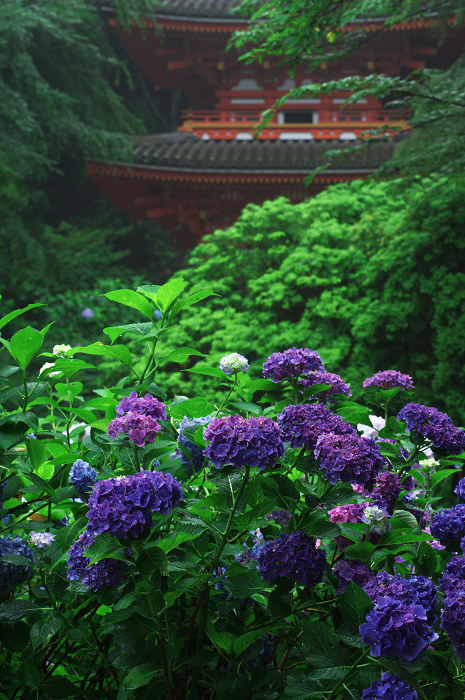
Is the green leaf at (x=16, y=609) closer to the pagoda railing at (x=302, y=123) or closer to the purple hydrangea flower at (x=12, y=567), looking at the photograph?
the purple hydrangea flower at (x=12, y=567)

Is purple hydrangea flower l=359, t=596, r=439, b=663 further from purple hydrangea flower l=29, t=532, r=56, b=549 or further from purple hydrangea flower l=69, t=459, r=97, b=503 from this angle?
purple hydrangea flower l=29, t=532, r=56, b=549

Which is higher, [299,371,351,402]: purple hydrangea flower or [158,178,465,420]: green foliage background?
[299,371,351,402]: purple hydrangea flower

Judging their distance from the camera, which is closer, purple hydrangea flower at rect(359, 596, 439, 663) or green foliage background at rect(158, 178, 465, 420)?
purple hydrangea flower at rect(359, 596, 439, 663)

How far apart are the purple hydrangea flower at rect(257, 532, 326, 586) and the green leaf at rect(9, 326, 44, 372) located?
0.39 metres

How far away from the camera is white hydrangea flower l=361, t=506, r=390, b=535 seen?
0.78 meters

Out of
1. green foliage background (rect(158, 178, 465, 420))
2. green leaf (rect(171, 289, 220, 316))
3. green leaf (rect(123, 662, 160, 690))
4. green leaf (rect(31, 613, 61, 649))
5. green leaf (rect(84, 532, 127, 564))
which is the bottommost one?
green foliage background (rect(158, 178, 465, 420))

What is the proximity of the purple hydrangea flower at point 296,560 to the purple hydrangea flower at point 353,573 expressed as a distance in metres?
0.03

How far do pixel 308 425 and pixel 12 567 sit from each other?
0.44m

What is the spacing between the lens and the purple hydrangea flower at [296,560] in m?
0.73

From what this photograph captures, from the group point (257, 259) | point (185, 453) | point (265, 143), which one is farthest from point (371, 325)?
point (265, 143)

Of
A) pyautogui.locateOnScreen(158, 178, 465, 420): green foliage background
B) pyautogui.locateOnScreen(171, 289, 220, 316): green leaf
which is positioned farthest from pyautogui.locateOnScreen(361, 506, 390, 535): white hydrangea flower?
pyautogui.locateOnScreen(158, 178, 465, 420): green foliage background


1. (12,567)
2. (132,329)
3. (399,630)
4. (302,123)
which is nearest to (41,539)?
(12,567)

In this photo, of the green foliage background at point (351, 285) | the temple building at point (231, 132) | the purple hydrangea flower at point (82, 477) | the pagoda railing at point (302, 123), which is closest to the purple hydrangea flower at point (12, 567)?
the purple hydrangea flower at point (82, 477)

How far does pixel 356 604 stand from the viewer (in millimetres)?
663
